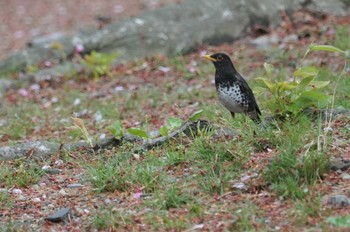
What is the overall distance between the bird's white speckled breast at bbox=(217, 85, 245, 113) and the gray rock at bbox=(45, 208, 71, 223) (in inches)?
71.5

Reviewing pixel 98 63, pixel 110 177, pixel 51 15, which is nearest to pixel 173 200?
pixel 110 177

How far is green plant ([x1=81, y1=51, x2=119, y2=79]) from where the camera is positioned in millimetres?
9922

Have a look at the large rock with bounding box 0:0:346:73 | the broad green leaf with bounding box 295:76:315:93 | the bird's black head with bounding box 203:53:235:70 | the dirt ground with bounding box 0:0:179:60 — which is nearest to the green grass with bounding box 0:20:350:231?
the broad green leaf with bounding box 295:76:315:93

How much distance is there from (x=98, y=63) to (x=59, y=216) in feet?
17.9

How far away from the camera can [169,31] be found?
10.8 m

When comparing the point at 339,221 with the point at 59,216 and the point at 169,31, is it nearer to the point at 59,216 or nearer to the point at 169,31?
the point at 59,216

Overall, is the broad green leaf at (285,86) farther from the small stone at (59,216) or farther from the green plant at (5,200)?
the green plant at (5,200)

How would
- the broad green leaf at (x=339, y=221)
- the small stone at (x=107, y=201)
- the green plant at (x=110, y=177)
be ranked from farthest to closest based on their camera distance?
the green plant at (x=110, y=177)
the small stone at (x=107, y=201)
the broad green leaf at (x=339, y=221)

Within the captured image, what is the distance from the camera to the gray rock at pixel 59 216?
15.6ft

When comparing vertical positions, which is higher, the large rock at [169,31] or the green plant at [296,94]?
the green plant at [296,94]

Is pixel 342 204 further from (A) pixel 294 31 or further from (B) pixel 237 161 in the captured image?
(A) pixel 294 31

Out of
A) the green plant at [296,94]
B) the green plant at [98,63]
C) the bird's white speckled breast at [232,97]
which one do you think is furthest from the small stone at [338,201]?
the green plant at [98,63]

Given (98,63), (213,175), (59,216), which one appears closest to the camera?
(59,216)

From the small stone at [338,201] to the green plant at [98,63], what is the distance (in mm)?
5939
